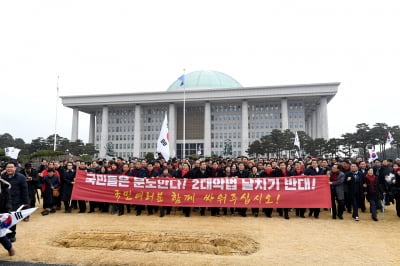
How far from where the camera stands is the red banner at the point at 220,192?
8656 millimetres

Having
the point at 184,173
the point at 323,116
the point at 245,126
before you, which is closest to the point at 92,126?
the point at 245,126

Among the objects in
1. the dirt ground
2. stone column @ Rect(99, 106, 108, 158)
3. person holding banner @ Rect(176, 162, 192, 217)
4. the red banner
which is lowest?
the dirt ground

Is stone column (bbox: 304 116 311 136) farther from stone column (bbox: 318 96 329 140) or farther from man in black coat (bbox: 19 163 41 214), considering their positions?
man in black coat (bbox: 19 163 41 214)

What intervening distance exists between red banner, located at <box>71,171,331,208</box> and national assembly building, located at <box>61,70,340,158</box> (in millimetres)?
53667

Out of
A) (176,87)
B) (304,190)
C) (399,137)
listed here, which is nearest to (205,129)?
(176,87)

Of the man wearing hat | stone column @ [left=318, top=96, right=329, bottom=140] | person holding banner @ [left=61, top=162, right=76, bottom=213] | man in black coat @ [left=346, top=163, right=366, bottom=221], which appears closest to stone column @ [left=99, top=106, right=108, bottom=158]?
stone column @ [left=318, top=96, right=329, bottom=140]

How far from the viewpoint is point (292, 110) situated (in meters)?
65.6

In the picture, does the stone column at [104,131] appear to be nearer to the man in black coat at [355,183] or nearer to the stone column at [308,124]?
the stone column at [308,124]

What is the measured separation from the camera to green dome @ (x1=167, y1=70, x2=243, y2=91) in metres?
69.8

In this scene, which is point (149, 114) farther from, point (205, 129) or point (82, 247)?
point (82, 247)

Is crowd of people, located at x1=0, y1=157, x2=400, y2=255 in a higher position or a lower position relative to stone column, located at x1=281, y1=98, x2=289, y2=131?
lower

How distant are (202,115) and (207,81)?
9000 mm

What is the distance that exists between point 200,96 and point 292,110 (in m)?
22.3

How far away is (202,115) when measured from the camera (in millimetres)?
69000
